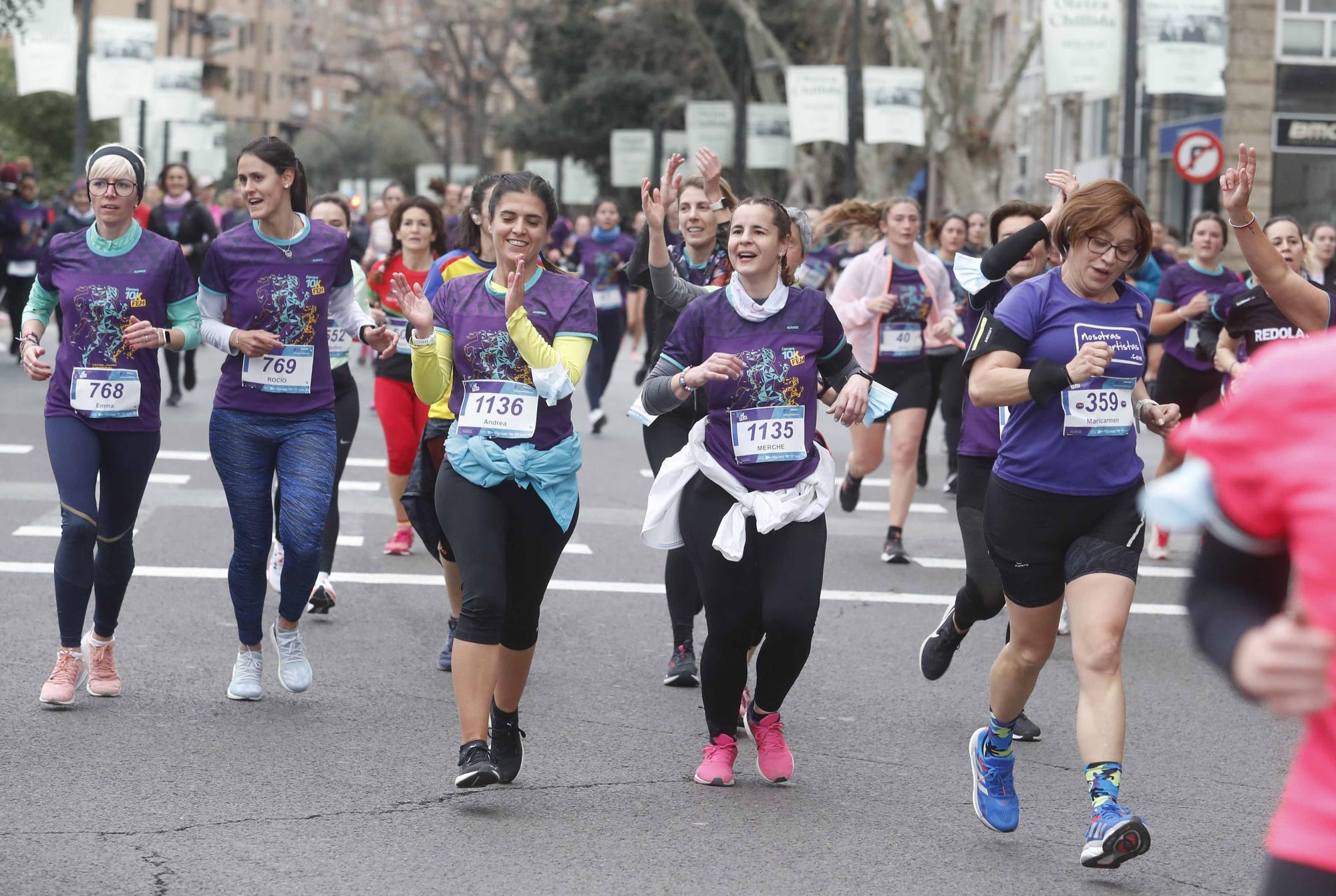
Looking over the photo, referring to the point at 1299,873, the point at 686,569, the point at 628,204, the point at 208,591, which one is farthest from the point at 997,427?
the point at 628,204

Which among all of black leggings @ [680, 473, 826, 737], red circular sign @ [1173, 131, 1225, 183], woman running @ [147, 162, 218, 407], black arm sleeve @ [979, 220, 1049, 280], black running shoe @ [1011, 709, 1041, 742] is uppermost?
red circular sign @ [1173, 131, 1225, 183]

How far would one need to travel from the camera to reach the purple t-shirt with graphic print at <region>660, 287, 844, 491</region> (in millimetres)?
5539

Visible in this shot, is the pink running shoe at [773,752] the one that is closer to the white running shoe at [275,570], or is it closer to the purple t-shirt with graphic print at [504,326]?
the purple t-shirt with graphic print at [504,326]

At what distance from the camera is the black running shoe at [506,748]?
5625 millimetres

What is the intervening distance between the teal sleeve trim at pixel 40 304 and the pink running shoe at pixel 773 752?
2896 millimetres

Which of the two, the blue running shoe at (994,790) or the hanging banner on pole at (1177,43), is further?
the hanging banner on pole at (1177,43)

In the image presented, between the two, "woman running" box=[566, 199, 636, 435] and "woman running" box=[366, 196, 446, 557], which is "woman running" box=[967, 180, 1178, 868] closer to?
"woman running" box=[366, 196, 446, 557]

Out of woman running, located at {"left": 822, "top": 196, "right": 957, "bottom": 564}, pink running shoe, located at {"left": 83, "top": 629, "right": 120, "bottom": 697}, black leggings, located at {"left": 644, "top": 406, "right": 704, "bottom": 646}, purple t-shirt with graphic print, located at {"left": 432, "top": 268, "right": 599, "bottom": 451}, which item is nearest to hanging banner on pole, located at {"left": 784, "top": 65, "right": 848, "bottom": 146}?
woman running, located at {"left": 822, "top": 196, "right": 957, "bottom": 564}

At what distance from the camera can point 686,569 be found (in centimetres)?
704

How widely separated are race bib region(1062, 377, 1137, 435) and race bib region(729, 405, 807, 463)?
0.85 metres

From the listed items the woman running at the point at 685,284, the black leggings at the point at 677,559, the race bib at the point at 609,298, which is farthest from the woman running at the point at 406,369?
the race bib at the point at 609,298

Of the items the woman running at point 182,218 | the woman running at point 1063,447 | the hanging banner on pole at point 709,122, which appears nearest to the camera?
the woman running at point 1063,447

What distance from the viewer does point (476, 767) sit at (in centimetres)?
523

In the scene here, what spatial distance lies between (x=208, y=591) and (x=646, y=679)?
2626 millimetres
